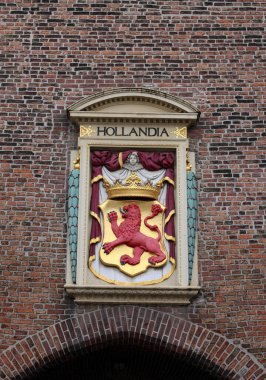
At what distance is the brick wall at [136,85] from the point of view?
34.8ft

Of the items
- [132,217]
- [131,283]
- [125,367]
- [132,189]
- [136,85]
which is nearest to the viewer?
[131,283]

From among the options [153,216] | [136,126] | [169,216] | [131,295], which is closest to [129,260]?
[131,295]

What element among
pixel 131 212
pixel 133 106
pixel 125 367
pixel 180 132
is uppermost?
pixel 133 106

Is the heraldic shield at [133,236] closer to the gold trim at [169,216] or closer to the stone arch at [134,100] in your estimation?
the gold trim at [169,216]

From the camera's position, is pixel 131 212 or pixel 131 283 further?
pixel 131 212

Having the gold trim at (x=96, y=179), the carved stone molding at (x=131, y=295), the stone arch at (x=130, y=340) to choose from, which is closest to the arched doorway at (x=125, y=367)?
the stone arch at (x=130, y=340)

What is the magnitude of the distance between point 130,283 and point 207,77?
135 inches

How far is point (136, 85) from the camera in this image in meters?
11.7

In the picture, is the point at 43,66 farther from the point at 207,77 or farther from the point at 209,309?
the point at 209,309

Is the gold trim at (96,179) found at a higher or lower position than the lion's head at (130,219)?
higher

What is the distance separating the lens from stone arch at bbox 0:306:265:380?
10.3 m

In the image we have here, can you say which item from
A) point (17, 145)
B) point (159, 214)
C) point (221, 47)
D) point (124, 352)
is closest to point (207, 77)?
point (221, 47)

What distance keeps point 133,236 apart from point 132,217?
286 millimetres

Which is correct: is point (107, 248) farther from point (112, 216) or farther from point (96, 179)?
point (96, 179)
